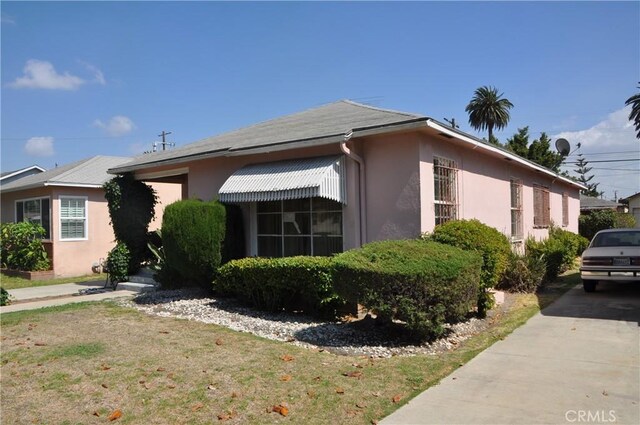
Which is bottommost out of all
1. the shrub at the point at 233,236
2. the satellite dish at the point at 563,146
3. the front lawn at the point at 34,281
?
the front lawn at the point at 34,281

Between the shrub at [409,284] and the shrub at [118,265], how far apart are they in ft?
28.7

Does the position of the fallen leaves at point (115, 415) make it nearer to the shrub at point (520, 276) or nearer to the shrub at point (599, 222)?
the shrub at point (520, 276)

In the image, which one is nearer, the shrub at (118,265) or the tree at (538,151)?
the shrub at (118,265)

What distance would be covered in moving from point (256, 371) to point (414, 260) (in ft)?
8.35

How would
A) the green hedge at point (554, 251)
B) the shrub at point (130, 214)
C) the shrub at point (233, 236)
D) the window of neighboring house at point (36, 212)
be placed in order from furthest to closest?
the window of neighboring house at point (36, 212), the shrub at point (130, 214), the green hedge at point (554, 251), the shrub at point (233, 236)

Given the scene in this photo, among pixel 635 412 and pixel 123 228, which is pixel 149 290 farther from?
pixel 635 412

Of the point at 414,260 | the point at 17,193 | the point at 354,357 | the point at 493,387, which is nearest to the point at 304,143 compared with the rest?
the point at 414,260

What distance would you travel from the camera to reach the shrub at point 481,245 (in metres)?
8.09

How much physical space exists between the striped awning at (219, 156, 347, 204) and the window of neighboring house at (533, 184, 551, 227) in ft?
32.7

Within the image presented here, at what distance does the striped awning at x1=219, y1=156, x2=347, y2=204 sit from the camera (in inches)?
344

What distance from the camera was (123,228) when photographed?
13594 millimetres

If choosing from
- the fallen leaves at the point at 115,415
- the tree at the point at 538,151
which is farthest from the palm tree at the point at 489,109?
the fallen leaves at the point at 115,415

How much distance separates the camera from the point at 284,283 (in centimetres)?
838

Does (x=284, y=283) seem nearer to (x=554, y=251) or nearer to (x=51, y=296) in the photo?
(x=51, y=296)
